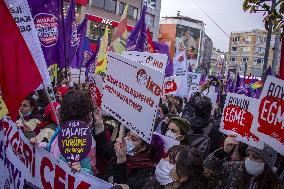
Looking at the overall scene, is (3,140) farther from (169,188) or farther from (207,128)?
(207,128)

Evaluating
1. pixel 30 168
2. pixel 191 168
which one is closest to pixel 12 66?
pixel 30 168

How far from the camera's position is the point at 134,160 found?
3.37m

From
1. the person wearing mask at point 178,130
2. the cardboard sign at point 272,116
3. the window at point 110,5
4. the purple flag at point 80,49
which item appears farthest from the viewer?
the window at point 110,5

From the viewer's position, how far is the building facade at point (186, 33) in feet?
270

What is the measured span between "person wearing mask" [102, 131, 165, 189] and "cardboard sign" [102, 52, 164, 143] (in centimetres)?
19

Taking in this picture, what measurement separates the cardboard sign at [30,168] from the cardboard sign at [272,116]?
119 centimetres

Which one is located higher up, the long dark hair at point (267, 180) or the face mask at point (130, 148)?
the face mask at point (130, 148)

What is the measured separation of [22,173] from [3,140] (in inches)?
14.9

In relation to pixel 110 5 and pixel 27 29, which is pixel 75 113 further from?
pixel 110 5

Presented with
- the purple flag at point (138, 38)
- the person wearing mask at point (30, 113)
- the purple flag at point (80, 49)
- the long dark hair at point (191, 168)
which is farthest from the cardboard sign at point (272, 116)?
the purple flag at point (80, 49)

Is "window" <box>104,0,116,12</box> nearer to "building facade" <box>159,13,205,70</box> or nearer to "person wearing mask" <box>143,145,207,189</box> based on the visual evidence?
"building facade" <box>159,13,205,70</box>

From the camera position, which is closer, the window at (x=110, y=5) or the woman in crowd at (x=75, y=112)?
the woman in crowd at (x=75, y=112)

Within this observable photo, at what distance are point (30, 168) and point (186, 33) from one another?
81.7m

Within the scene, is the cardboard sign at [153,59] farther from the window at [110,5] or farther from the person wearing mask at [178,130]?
the window at [110,5]
